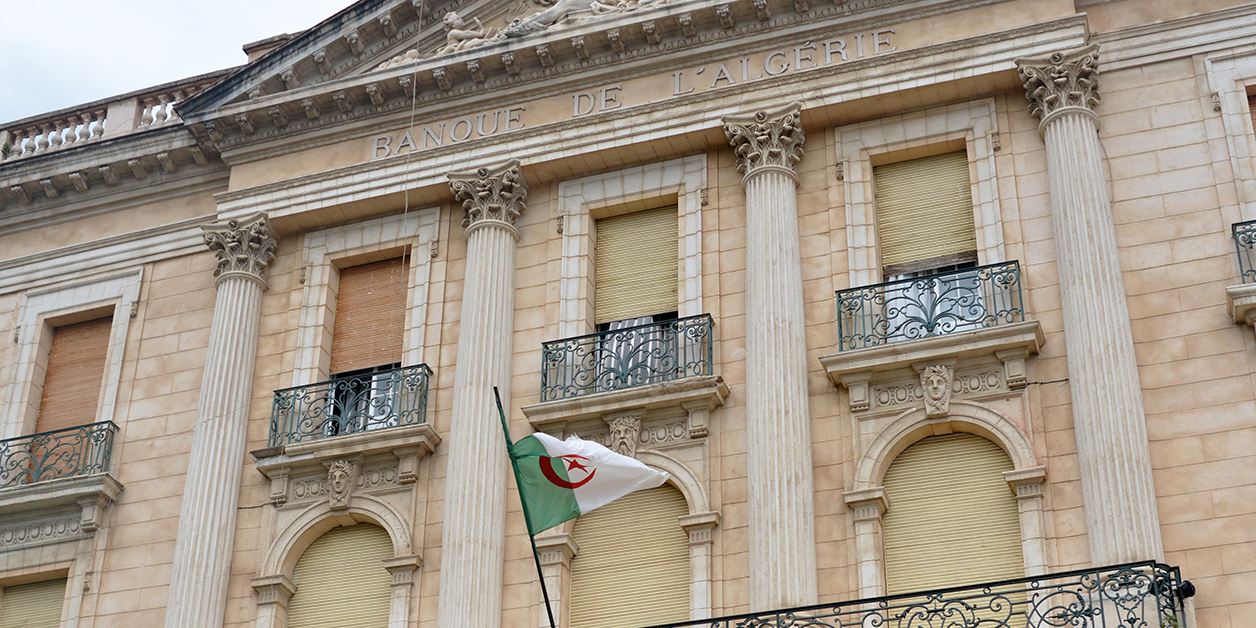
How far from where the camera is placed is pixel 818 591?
17.7 metres

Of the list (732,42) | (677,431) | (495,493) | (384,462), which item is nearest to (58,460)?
(384,462)

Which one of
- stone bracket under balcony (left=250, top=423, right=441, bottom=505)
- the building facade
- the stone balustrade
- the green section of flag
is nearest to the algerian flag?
the green section of flag

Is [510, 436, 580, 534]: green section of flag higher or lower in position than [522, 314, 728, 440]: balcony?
lower

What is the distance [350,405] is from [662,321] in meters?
4.35

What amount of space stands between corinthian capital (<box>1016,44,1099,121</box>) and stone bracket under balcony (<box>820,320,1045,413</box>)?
3101mm

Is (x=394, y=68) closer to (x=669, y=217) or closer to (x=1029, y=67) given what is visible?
(x=669, y=217)

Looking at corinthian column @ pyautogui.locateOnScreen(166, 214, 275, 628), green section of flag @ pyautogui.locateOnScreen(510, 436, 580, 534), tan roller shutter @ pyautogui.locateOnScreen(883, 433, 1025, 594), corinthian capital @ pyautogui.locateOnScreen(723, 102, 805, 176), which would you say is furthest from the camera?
corinthian capital @ pyautogui.locateOnScreen(723, 102, 805, 176)

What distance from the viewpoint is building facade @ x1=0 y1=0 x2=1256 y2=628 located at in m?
17.7

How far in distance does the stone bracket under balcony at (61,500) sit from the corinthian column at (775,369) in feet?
29.6

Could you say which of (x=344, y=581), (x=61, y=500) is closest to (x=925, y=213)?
(x=344, y=581)

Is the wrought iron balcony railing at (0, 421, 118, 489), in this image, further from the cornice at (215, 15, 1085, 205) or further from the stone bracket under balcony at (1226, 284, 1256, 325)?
the stone bracket under balcony at (1226, 284, 1256, 325)

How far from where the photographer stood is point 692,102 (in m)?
21.2

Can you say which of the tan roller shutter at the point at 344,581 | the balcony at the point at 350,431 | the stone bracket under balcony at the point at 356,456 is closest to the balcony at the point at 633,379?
the stone bracket under balcony at the point at 356,456

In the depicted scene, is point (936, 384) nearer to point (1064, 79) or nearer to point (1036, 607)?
point (1036, 607)
